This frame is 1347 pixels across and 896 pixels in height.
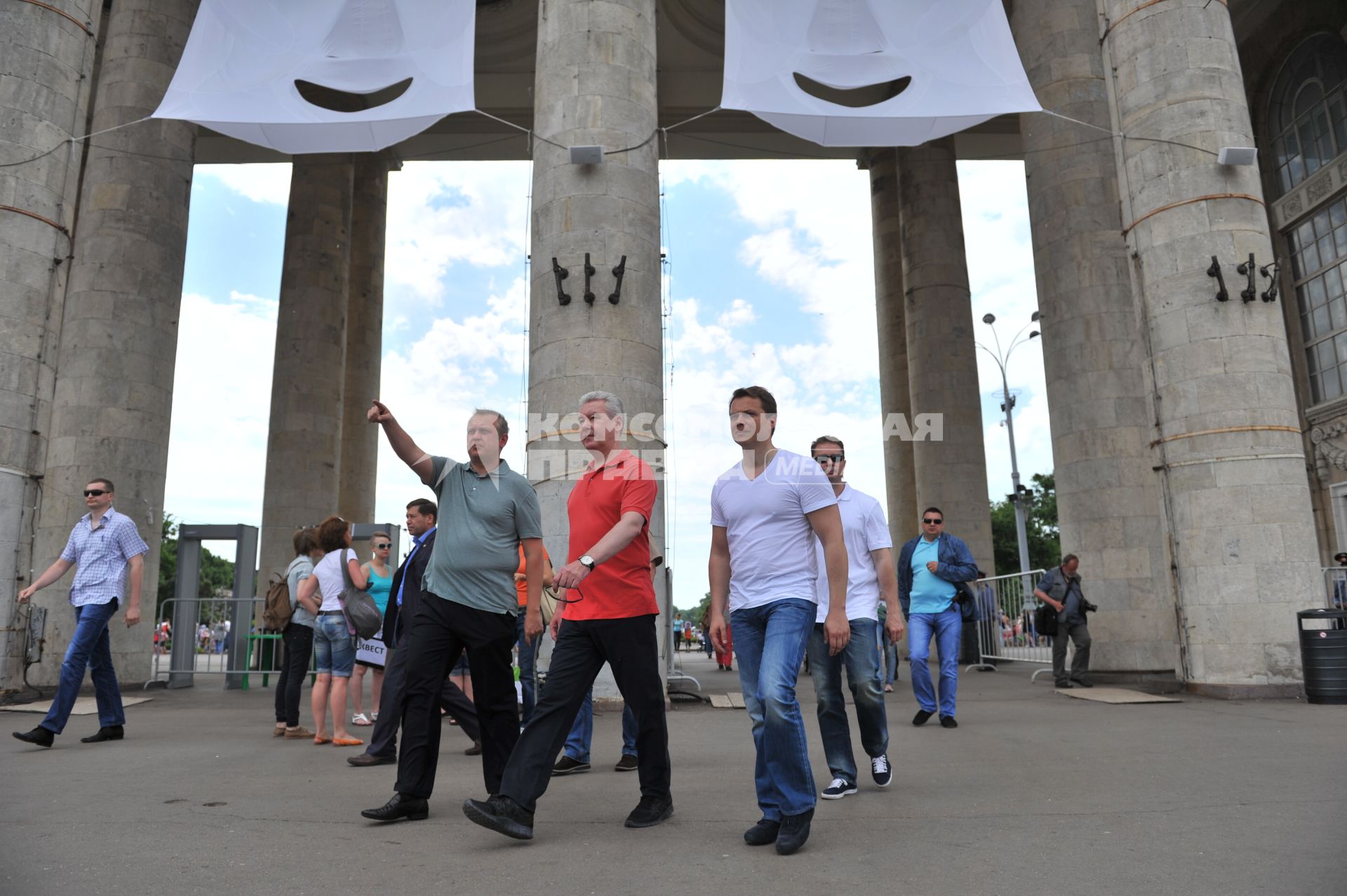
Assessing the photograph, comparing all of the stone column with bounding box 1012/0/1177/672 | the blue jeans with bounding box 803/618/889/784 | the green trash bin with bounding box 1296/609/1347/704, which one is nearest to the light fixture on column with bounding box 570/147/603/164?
the blue jeans with bounding box 803/618/889/784

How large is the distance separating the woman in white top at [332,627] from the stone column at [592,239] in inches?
107

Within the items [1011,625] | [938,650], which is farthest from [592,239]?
[1011,625]

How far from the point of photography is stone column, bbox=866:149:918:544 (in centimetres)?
2466

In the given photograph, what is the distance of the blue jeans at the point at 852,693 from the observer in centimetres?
522

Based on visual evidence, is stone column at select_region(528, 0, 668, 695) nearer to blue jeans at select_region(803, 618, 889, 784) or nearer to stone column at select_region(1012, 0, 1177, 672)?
blue jeans at select_region(803, 618, 889, 784)

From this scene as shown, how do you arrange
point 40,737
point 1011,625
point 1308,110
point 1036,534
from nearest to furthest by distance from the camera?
point 40,737
point 1011,625
point 1308,110
point 1036,534

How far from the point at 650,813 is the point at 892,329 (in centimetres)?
2226

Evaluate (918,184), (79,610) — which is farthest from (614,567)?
(918,184)

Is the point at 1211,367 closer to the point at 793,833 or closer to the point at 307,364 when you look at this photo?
the point at 793,833

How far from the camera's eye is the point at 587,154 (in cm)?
1132

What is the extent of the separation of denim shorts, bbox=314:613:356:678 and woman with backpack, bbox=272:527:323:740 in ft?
1.37

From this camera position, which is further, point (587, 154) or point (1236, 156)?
point (1236, 156)

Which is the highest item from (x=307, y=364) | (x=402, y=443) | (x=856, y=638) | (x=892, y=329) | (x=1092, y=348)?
(x=892, y=329)

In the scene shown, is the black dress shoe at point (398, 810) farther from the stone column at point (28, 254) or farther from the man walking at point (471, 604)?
the stone column at point (28, 254)
